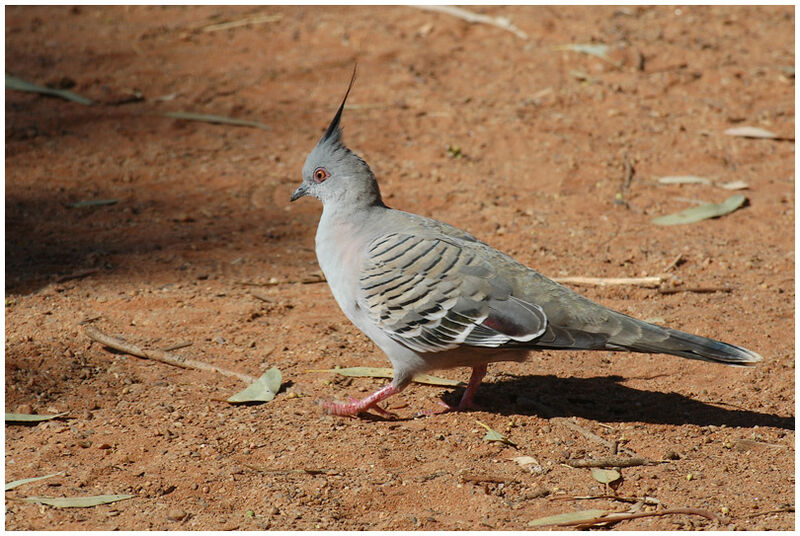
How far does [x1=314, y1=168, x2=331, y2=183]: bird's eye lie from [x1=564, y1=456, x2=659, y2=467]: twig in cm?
207

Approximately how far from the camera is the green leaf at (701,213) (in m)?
6.61

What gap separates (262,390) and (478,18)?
677 centimetres

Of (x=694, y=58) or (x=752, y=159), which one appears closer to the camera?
(x=752, y=159)

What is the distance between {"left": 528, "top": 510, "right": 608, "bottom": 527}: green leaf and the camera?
3441 millimetres

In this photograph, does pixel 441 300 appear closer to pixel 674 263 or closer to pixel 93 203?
pixel 674 263

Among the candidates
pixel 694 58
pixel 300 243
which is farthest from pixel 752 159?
pixel 300 243

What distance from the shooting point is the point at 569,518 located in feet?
11.4

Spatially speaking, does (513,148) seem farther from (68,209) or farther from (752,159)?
(68,209)

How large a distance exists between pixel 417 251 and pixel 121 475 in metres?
1.76

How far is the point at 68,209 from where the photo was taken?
6785 millimetres

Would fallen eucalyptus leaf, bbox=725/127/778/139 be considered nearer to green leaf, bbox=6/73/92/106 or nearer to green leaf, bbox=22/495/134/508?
green leaf, bbox=6/73/92/106

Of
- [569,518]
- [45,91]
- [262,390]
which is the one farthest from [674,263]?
[45,91]

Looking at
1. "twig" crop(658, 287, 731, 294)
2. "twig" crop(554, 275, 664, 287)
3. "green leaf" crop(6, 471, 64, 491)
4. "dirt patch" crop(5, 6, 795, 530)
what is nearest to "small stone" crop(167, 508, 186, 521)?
"dirt patch" crop(5, 6, 795, 530)

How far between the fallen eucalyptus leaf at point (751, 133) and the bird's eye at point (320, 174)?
4.57 meters
